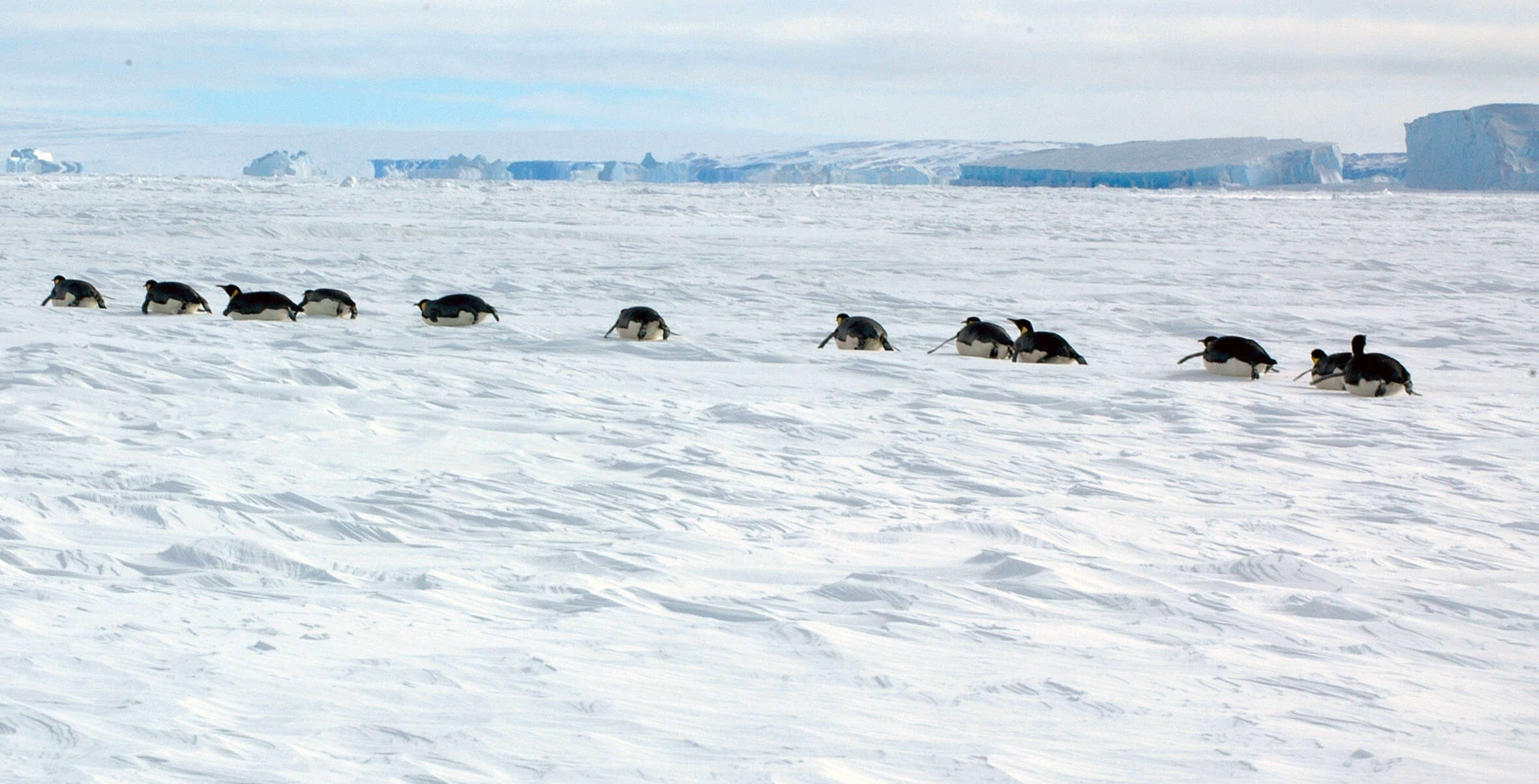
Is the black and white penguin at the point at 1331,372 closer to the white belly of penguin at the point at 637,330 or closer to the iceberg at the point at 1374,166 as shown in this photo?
the white belly of penguin at the point at 637,330

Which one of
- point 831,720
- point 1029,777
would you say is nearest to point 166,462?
point 831,720

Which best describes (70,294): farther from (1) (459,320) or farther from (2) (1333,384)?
(2) (1333,384)

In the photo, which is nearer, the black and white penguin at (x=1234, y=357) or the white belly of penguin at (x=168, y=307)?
the black and white penguin at (x=1234, y=357)

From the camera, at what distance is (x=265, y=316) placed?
8.66 meters

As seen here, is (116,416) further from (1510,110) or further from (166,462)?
(1510,110)

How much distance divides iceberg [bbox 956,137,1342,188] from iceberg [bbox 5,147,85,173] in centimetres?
4437

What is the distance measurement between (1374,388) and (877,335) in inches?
108

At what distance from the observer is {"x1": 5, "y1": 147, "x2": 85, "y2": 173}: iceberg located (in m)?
65.1

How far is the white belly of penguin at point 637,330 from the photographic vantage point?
806 cm

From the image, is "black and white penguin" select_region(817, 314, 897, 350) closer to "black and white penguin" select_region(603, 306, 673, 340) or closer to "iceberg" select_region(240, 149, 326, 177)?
"black and white penguin" select_region(603, 306, 673, 340)

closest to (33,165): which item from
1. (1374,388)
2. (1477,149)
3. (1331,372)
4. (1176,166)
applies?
(1176,166)

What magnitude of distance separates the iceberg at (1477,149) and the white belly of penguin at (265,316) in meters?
54.0

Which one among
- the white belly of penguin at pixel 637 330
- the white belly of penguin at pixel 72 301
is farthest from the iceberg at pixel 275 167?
the white belly of penguin at pixel 637 330

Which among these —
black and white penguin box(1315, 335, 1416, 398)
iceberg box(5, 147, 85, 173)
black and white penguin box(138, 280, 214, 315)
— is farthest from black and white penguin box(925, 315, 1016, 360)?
iceberg box(5, 147, 85, 173)
